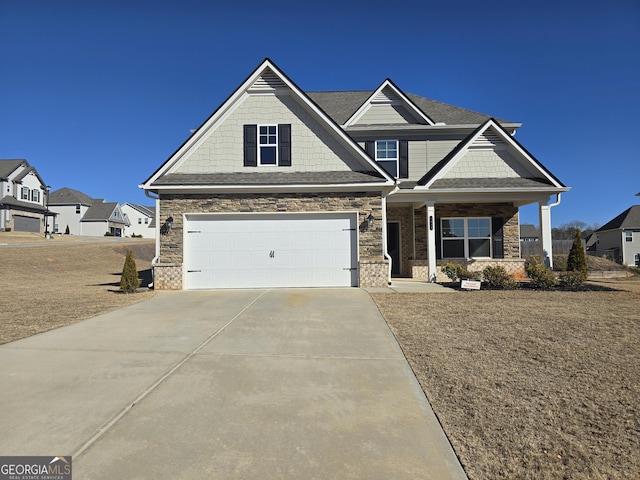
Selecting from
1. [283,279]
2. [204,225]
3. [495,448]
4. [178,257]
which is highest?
[204,225]

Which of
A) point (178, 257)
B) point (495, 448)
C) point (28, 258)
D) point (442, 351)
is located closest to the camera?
point (495, 448)

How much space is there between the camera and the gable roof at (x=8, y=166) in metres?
41.1

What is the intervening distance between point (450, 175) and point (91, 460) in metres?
13.5

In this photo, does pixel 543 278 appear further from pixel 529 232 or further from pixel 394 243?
pixel 529 232

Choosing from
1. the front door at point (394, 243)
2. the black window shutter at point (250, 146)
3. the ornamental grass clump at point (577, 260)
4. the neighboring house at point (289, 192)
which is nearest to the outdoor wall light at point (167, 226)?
the neighboring house at point (289, 192)

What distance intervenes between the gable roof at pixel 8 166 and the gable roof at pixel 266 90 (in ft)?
136

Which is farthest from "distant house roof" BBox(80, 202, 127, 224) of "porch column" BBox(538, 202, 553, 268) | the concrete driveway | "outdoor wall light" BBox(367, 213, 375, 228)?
"porch column" BBox(538, 202, 553, 268)

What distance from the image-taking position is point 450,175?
544 inches

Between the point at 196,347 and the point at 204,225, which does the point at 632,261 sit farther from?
the point at 196,347

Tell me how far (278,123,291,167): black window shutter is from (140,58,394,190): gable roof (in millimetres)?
483

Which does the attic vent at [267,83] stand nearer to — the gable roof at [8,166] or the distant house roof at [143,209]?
the gable roof at [8,166]

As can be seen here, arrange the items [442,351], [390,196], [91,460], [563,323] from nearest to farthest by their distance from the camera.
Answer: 1. [91,460]
2. [442,351]
3. [563,323]
4. [390,196]

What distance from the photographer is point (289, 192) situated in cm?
1193

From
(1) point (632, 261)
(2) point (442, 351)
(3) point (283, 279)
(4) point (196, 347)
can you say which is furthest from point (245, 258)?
(1) point (632, 261)
